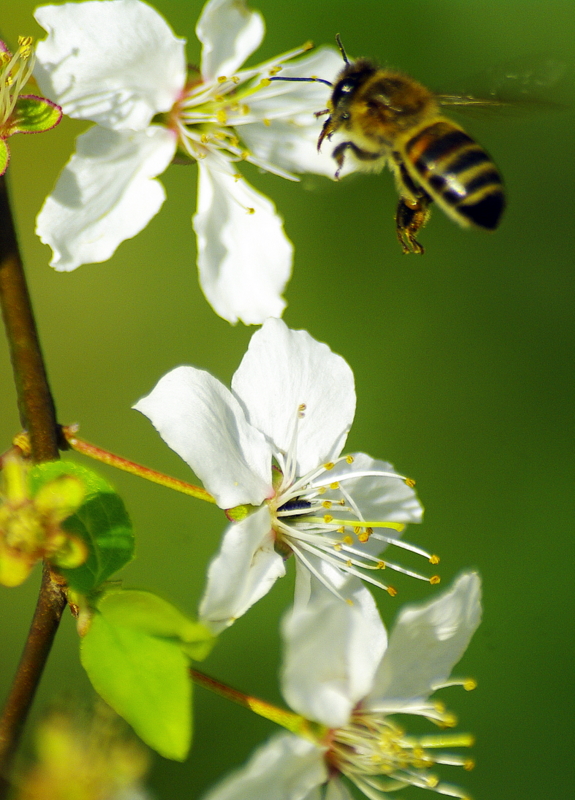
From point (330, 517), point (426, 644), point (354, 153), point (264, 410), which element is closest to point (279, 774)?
point (426, 644)

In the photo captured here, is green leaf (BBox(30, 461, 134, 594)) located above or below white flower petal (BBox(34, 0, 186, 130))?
below

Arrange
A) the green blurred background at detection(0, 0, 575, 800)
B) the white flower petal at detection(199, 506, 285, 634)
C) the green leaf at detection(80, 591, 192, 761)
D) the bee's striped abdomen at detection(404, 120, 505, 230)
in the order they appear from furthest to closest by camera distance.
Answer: the green blurred background at detection(0, 0, 575, 800) → the bee's striped abdomen at detection(404, 120, 505, 230) → the white flower petal at detection(199, 506, 285, 634) → the green leaf at detection(80, 591, 192, 761)

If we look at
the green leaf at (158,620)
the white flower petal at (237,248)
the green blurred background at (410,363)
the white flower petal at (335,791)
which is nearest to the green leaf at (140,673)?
the green leaf at (158,620)

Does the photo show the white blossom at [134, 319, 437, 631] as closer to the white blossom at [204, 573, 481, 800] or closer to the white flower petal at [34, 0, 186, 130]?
the white blossom at [204, 573, 481, 800]

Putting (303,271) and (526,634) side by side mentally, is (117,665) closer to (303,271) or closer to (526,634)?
(526,634)

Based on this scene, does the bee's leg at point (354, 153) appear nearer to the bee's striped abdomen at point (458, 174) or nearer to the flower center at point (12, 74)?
the bee's striped abdomen at point (458, 174)

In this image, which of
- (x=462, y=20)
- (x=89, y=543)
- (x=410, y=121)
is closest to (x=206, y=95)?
(x=410, y=121)

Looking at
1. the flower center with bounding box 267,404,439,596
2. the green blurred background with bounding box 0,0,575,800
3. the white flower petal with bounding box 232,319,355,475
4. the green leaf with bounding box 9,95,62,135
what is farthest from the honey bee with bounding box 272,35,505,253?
the green blurred background with bounding box 0,0,575,800
